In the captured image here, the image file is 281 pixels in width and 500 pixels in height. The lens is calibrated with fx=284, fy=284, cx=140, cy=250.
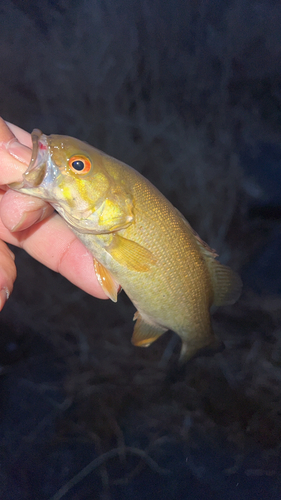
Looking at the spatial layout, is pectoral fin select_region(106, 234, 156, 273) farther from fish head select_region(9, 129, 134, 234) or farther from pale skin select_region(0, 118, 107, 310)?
pale skin select_region(0, 118, 107, 310)

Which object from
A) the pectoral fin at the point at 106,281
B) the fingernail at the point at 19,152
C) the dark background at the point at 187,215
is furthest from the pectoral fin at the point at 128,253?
the dark background at the point at 187,215

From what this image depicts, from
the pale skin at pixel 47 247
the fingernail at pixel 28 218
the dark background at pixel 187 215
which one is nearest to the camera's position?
the fingernail at pixel 28 218

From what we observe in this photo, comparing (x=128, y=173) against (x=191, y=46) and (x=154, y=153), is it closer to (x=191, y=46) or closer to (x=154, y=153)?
(x=154, y=153)

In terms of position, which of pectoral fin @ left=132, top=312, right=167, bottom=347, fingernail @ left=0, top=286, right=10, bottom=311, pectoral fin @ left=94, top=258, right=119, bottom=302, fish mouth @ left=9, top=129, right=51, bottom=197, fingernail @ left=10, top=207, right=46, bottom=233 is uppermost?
fish mouth @ left=9, top=129, right=51, bottom=197

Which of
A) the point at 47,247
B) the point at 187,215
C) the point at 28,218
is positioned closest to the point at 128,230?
the point at 28,218

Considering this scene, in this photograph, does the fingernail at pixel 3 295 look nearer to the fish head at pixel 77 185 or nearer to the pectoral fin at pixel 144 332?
the fish head at pixel 77 185

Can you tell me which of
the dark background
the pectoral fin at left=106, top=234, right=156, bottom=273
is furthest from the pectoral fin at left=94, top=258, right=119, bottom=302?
the dark background

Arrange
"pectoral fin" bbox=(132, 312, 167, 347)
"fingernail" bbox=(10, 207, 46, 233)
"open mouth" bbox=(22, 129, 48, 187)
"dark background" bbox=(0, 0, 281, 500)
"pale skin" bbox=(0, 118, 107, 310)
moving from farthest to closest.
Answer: "dark background" bbox=(0, 0, 281, 500), "pectoral fin" bbox=(132, 312, 167, 347), "pale skin" bbox=(0, 118, 107, 310), "fingernail" bbox=(10, 207, 46, 233), "open mouth" bbox=(22, 129, 48, 187)
